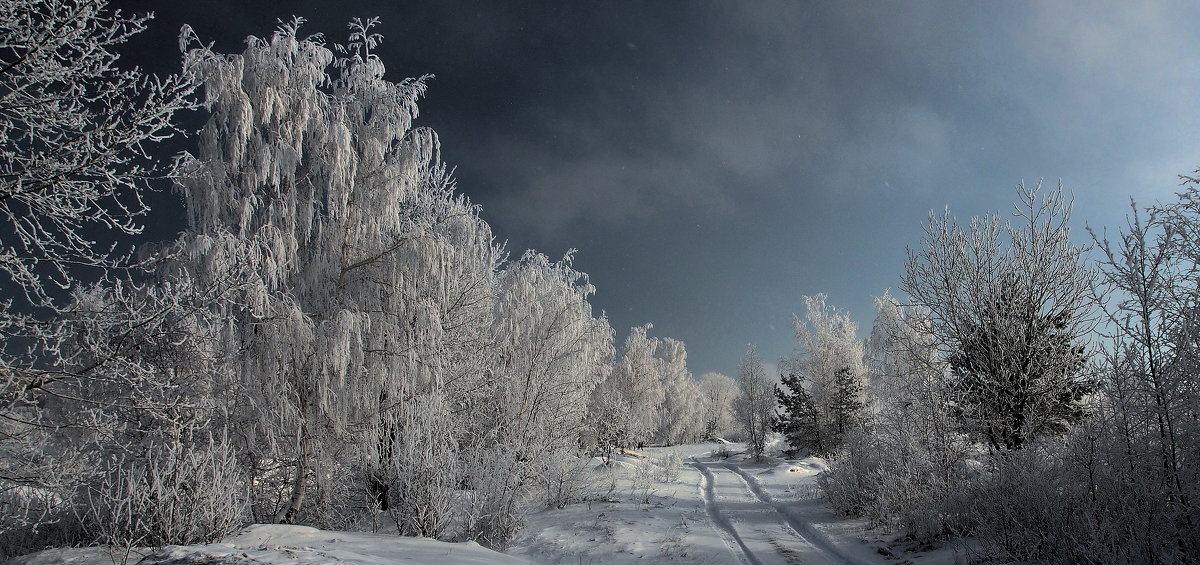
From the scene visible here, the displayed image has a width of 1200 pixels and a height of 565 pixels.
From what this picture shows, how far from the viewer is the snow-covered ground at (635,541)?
4695 mm

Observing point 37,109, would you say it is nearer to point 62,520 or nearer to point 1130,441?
point 62,520

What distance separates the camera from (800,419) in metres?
27.3

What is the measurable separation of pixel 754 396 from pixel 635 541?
29.9m

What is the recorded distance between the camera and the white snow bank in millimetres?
4156

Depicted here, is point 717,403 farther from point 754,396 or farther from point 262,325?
point 262,325

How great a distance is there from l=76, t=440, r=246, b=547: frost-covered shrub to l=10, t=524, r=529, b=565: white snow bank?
31cm

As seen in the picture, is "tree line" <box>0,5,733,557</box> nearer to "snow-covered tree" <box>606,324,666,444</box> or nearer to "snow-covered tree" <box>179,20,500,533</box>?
"snow-covered tree" <box>179,20,500,533</box>

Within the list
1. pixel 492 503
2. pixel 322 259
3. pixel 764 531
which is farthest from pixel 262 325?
pixel 764 531

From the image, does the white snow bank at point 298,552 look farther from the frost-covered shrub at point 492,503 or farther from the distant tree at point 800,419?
the distant tree at point 800,419

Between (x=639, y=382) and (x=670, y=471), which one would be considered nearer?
(x=670, y=471)

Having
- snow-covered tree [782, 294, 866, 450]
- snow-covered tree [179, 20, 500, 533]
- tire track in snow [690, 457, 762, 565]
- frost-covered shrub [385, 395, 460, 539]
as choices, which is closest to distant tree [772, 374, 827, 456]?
snow-covered tree [782, 294, 866, 450]

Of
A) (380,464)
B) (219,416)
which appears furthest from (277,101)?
(380,464)

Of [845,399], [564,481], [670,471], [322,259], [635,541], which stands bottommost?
[670,471]

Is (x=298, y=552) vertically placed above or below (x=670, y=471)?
above
